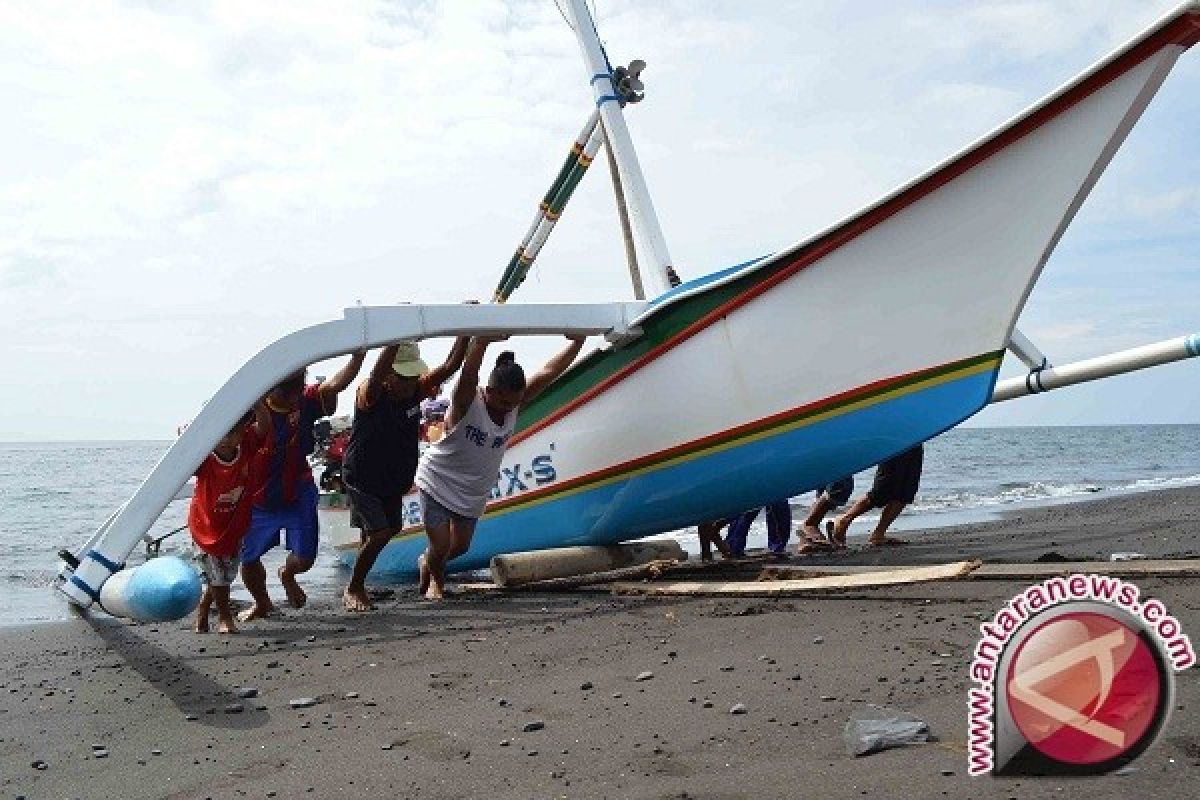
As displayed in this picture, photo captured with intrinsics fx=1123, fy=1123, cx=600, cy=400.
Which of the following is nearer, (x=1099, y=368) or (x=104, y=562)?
(x=104, y=562)

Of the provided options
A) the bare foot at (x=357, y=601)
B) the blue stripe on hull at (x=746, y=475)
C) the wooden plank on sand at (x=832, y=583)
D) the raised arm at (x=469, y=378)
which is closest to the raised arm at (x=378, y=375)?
the raised arm at (x=469, y=378)

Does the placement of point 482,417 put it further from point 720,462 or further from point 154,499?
point 154,499

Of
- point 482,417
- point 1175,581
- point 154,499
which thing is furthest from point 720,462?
point 154,499

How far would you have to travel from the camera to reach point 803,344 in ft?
19.9

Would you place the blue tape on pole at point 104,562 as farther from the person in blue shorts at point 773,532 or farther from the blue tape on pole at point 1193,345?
the blue tape on pole at point 1193,345

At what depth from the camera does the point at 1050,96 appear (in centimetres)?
525

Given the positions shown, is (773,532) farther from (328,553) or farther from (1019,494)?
(1019,494)

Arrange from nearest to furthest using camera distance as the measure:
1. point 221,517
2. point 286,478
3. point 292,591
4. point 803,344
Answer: point 221,517 → point 803,344 → point 286,478 → point 292,591

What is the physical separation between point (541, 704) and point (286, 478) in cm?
336

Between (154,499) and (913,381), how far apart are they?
3.96m

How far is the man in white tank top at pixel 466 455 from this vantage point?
633 centimetres

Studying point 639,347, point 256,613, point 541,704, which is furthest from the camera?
point 639,347

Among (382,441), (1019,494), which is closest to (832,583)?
(382,441)

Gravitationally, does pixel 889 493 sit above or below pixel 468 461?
below
